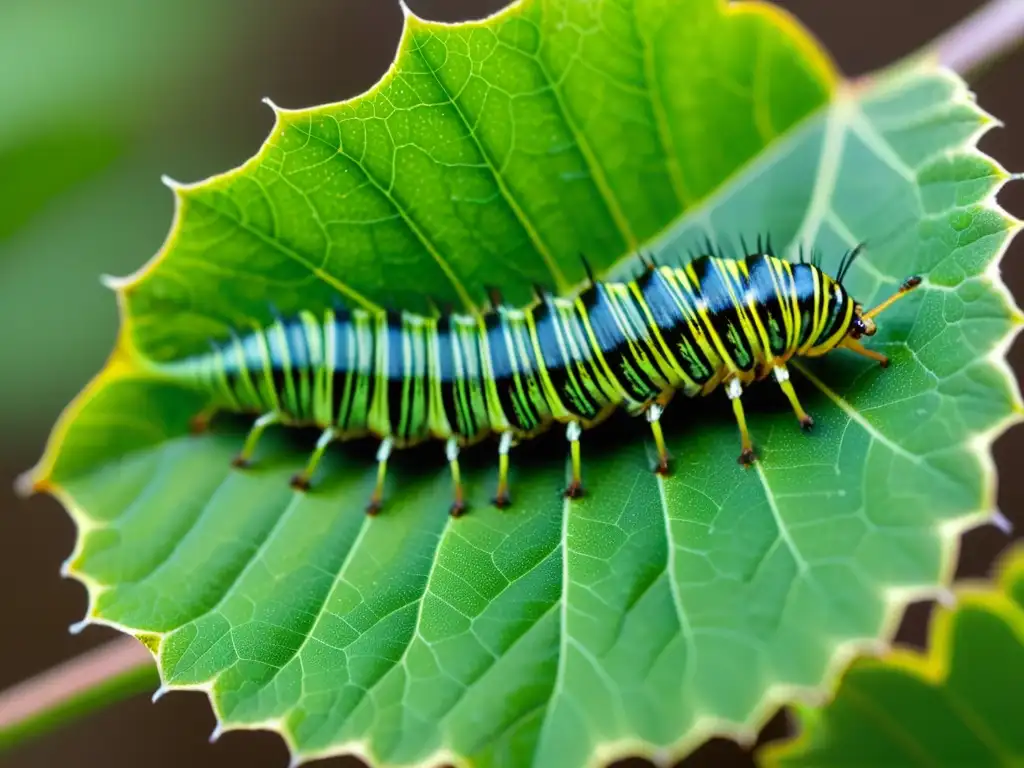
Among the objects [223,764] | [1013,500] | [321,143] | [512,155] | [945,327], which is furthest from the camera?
[223,764]

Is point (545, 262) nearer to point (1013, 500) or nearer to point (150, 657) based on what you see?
point (150, 657)

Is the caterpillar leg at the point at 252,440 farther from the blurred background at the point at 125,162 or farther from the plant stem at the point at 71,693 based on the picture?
the blurred background at the point at 125,162

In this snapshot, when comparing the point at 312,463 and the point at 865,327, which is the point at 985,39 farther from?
the point at 312,463

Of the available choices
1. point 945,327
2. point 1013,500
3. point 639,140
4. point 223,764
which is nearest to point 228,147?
point 639,140

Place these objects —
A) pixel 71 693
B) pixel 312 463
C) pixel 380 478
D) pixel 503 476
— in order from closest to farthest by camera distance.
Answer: pixel 71 693
pixel 503 476
pixel 380 478
pixel 312 463

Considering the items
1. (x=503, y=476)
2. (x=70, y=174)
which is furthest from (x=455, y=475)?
(x=70, y=174)
